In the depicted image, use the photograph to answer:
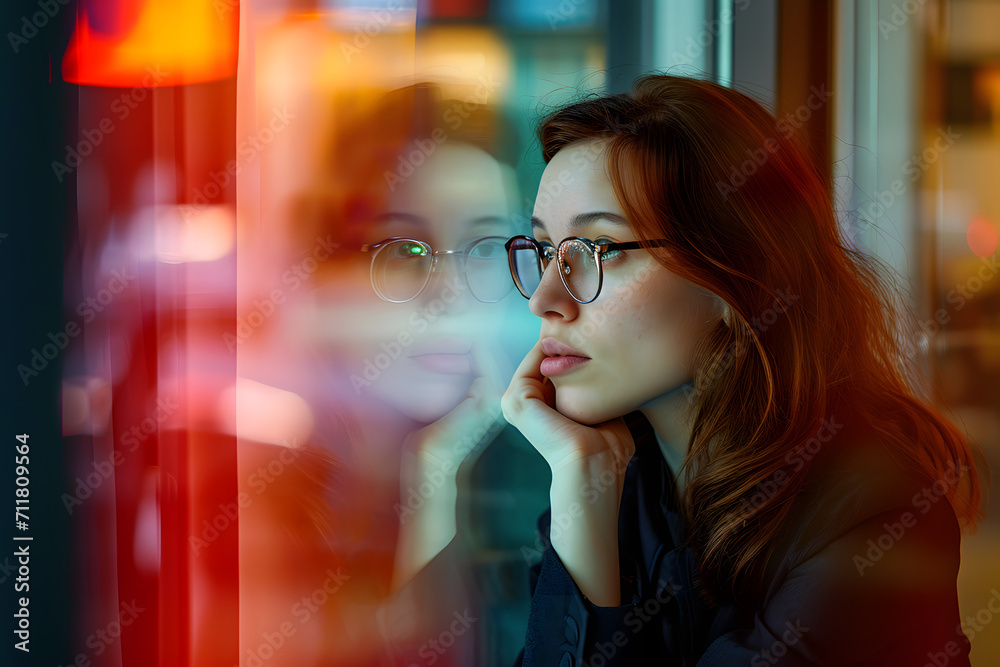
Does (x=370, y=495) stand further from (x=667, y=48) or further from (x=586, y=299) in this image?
(x=667, y=48)

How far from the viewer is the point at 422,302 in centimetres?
99

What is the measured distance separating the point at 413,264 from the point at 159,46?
0.42 m

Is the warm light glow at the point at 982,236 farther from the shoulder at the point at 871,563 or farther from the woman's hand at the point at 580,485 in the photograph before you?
the woman's hand at the point at 580,485

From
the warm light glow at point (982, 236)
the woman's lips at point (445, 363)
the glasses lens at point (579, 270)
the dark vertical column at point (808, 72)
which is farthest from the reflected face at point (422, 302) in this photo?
the warm light glow at point (982, 236)

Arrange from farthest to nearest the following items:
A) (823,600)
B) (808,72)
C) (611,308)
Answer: (808,72) < (611,308) < (823,600)

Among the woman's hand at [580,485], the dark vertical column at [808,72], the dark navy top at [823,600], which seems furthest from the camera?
the dark vertical column at [808,72]

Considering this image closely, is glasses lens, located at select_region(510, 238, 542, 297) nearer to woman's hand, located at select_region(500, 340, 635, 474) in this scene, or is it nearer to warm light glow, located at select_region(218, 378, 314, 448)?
woman's hand, located at select_region(500, 340, 635, 474)

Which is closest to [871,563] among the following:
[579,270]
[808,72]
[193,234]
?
[579,270]

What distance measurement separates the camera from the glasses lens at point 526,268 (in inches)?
39.3

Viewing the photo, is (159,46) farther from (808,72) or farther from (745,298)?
(808,72)

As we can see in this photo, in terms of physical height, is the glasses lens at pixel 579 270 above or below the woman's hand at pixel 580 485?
above

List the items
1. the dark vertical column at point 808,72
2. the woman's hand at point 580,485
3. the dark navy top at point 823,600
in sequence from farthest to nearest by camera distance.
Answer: the dark vertical column at point 808,72 < the woman's hand at point 580,485 < the dark navy top at point 823,600

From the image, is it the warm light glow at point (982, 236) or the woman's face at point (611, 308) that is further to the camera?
the warm light glow at point (982, 236)

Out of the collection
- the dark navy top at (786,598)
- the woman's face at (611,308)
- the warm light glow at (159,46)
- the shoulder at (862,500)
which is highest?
the warm light glow at (159,46)
